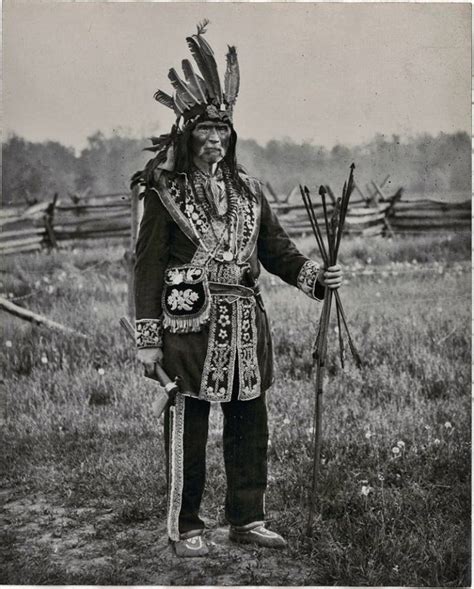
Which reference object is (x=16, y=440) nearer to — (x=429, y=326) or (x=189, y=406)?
(x=189, y=406)

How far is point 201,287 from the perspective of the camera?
11.1 ft

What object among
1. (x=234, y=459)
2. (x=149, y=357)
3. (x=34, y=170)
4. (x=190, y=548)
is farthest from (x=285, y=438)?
(x=34, y=170)

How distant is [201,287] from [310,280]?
0.55 m

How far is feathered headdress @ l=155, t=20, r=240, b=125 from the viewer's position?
338 centimetres

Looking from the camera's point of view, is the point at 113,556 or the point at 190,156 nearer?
the point at 190,156

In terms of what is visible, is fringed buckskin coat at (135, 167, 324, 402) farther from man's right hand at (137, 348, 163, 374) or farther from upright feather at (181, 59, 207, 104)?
upright feather at (181, 59, 207, 104)

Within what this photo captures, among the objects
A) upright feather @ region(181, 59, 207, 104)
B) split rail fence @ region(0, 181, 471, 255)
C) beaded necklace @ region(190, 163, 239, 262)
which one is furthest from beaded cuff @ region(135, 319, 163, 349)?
split rail fence @ region(0, 181, 471, 255)

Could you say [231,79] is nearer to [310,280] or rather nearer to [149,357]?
[310,280]

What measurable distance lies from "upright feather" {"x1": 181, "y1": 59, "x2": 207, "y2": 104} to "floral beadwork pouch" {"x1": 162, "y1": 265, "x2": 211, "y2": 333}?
79 centimetres

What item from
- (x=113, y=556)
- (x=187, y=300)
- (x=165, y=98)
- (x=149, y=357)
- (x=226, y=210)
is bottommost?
(x=113, y=556)

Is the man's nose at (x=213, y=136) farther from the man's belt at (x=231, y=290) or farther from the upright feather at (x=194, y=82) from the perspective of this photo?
the man's belt at (x=231, y=290)

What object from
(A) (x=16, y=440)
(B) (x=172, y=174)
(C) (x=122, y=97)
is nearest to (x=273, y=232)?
(B) (x=172, y=174)

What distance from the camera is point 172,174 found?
3.46 meters

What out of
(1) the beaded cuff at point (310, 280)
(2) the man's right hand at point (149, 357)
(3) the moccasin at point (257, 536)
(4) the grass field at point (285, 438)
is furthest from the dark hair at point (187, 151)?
(3) the moccasin at point (257, 536)
